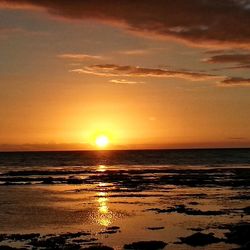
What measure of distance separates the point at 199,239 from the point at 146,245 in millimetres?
3263

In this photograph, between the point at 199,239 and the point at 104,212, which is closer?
the point at 199,239

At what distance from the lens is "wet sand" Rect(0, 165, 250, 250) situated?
2762cm

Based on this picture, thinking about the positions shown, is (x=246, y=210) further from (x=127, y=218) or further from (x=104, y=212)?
(x=104, y=212)

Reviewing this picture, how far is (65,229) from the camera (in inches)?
1268

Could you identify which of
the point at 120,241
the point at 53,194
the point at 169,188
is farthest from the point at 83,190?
the point at 120,241

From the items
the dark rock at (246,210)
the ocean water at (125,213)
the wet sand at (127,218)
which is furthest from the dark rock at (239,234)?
the dark rock at (246,210)

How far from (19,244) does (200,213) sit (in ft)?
53.4

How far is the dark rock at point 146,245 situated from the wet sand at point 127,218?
0.05 metres

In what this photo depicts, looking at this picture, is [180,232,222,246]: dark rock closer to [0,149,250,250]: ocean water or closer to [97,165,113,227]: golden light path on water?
[0,149,250,250]: ocean water

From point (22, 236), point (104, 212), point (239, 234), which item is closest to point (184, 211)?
point (104, 212)

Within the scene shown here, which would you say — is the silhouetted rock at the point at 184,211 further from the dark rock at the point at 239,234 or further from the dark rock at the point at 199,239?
the dark rock at the point at 199,239

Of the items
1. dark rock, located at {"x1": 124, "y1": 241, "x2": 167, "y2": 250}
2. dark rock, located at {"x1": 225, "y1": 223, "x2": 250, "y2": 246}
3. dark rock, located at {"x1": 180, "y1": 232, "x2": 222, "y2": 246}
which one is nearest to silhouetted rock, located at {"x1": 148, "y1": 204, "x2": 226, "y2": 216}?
dark rock, located at {"x1": 225, "y1": 223, "x2": 250, "y2": 246}

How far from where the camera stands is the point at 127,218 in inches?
1444

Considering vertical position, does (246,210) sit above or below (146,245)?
above
